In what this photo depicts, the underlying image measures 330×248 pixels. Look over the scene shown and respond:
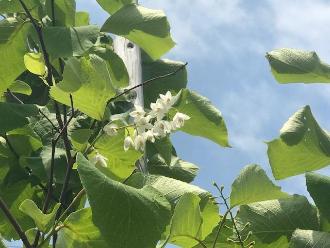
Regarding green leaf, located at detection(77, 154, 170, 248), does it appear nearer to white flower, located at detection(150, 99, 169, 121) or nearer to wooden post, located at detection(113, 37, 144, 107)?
white flower, located at detection(150, 99, 169, 121)

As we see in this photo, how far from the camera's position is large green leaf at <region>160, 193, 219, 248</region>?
3.98 ft

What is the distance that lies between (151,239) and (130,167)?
35cm

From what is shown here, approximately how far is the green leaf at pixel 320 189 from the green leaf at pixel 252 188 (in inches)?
2.1

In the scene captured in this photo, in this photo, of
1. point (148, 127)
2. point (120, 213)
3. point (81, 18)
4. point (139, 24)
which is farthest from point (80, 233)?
Result: point (81, 18)

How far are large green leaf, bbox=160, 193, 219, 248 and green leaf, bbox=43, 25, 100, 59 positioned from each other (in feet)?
1.49

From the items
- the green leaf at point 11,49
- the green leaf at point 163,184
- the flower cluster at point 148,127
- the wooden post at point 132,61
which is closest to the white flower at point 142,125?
the flower cluster at point 148,127

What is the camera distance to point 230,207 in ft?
4.59

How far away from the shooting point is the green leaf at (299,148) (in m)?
1.38

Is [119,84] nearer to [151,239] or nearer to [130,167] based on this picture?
[130,167]

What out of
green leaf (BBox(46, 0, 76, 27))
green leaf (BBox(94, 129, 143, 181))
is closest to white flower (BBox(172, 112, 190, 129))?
green leaf (BBox(94, 129, 143, 181))

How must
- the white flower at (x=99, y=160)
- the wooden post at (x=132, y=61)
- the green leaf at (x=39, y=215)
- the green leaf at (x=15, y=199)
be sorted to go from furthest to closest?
the wooden post at (x=132, y=61) < the green leaf at (x=15, y=199) < the white flower at (x=99, y=160) < the green leaf at (x=39, y=215)

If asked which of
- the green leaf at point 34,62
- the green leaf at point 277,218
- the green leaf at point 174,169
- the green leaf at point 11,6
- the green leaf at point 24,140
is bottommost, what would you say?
the green leaf at point 174,169

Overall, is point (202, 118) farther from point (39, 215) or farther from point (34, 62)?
point (39, 215)

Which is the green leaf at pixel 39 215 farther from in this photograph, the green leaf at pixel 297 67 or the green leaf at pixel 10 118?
the green leaf at pixel 297 67
